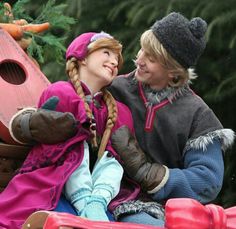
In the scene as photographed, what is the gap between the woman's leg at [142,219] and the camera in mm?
2912

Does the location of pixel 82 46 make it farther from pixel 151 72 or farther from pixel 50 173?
pixel 50 173

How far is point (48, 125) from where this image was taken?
2.93 meters

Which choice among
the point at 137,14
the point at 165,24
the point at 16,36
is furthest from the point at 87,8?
the point at 165,24

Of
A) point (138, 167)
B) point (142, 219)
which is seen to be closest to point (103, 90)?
point (138, 167)

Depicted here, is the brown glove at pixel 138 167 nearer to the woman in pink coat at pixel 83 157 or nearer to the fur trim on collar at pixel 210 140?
the woman in pink coat at pixel 83 157

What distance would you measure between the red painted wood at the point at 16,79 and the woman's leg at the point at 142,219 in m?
0.68

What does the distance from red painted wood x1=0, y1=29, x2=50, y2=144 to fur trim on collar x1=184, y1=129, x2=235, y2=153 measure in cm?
69

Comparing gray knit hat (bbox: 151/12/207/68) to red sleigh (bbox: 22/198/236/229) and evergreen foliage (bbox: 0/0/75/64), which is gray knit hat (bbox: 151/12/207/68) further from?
red sleigh (bbox: 22/198/236/229)

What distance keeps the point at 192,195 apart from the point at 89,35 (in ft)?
2.42

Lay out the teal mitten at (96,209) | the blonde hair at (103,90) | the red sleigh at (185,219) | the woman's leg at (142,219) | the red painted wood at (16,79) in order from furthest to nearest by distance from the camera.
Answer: the red painted wood at (16,79), the blonde hair at (103,90), the woman's leg at (142,219), the teal mitten at (96,209), the red sleigh at (185,219)

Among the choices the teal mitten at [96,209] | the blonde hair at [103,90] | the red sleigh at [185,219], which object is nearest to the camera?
the red sleigh at [185,219]

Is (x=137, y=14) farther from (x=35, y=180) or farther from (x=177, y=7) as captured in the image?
(x=35, y=180)

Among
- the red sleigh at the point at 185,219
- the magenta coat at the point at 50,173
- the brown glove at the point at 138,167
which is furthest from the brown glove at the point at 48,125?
the red sleigh at the point at 185,219

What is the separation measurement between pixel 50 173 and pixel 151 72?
62cm
